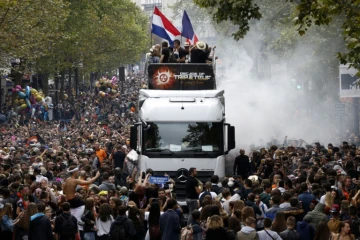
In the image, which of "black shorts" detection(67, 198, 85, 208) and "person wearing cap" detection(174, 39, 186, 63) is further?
"person wearing cap" detection(174, 39, 186, 63)

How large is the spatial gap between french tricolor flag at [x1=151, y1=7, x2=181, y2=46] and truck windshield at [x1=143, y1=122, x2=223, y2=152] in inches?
321

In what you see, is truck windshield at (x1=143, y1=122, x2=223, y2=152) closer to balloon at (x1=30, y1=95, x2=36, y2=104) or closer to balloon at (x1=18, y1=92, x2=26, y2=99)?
balloon at (x1=18, y1=92, x2=26, y2=99)

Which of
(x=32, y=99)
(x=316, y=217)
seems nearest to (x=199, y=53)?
(x=316, y=217)

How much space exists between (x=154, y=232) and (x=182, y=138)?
7.63 meters

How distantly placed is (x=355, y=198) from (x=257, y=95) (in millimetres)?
28235

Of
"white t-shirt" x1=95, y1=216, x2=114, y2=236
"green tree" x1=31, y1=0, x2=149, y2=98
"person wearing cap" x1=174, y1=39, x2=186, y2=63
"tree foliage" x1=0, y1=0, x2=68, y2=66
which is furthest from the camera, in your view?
"green tree" x1=31, y1=0, x2=149, y2=98

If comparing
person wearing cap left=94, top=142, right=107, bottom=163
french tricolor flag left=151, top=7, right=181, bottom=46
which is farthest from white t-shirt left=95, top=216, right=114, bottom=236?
french tricolor flag left=151, top=7, right=181, bottom=46

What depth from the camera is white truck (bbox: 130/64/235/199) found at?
23984 mm

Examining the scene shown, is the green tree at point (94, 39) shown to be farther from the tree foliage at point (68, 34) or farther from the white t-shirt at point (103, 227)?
the white t-shirt at point (103, 227)

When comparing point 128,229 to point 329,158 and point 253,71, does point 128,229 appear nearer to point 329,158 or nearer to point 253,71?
point 329,158

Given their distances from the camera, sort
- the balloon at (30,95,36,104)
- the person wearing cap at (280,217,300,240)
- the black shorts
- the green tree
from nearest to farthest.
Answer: the person wearing cap at (280,217,300,240), the black shorts, the balloon at (30,95,36,104), the green tree

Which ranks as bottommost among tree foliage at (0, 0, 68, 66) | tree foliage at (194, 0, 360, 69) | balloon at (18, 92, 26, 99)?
balloon at (18, 92, 26, 99)

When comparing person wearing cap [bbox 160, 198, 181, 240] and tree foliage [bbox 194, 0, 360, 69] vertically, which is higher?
tree foliage [bbox 194, 0, 360, 69]

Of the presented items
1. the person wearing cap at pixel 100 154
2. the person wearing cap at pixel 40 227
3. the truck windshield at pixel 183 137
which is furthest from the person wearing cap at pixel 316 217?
the person wearing cap at pixel 100 154
